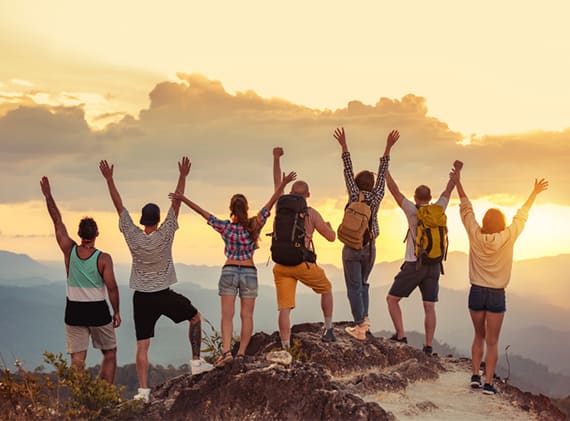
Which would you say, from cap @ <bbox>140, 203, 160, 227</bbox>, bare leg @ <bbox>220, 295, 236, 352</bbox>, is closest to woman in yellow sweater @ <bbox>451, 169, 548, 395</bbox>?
bare leg @ <bbox>220, 295, 236, 352</bbox>

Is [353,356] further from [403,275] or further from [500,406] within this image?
[500,406]

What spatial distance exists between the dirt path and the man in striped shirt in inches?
168

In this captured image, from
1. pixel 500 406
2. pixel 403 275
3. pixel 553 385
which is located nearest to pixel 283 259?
pixel 403 275

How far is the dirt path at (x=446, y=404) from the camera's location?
38.9ft

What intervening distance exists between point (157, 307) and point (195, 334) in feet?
2.41

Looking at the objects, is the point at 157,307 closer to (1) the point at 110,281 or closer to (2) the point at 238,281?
(1) the point at 110,281

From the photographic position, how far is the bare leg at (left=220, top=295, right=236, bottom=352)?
1203cm

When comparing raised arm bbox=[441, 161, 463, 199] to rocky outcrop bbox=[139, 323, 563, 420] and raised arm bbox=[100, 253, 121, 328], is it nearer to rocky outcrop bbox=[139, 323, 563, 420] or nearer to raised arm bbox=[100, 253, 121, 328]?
rocky outcrop bbox=[139, 323, 563, 420]

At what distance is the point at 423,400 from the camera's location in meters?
12.7

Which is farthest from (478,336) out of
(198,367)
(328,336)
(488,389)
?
(198,367)

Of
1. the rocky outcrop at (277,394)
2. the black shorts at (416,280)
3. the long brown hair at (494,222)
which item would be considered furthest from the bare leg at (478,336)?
the black shorts at (416,280)

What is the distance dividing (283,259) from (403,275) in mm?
3232

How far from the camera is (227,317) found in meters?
12.1

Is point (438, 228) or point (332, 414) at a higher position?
point (438, 228)
